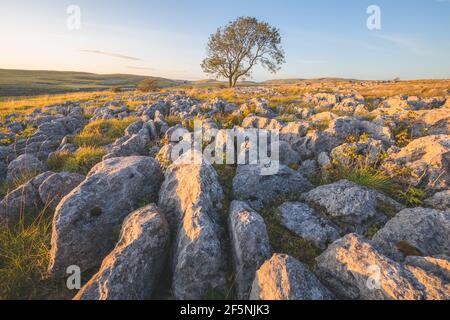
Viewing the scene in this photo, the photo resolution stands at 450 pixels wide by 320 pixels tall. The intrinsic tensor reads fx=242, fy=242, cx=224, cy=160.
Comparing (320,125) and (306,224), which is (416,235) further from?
(320,125)

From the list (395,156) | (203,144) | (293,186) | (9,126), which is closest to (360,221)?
(293,186)

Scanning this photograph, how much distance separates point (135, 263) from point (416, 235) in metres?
5.57

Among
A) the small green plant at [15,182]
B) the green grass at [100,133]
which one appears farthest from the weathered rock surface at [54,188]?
the green grass at [100,133]

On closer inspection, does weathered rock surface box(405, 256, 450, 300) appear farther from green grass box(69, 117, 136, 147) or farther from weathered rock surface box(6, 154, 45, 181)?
green grass box(69, 117, 136, 147)

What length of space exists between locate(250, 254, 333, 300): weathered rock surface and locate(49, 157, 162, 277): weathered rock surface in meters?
3.42

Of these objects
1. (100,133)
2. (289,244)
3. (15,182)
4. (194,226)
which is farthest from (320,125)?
(15,182)

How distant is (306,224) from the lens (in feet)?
18.4

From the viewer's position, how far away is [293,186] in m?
7.01

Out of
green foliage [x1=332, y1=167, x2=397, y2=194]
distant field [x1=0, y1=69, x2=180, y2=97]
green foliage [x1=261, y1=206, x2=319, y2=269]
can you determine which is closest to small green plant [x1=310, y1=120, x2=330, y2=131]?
green foliage [x1=332, y1=167, x2=397, y2=194]

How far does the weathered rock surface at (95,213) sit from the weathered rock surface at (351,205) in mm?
4412

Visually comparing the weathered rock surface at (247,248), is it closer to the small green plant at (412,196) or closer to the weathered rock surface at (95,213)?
the weathered rock surface at (95,213)

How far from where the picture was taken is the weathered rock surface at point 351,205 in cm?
570

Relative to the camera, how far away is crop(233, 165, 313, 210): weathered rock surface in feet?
21.5

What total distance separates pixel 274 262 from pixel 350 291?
1.32 m
